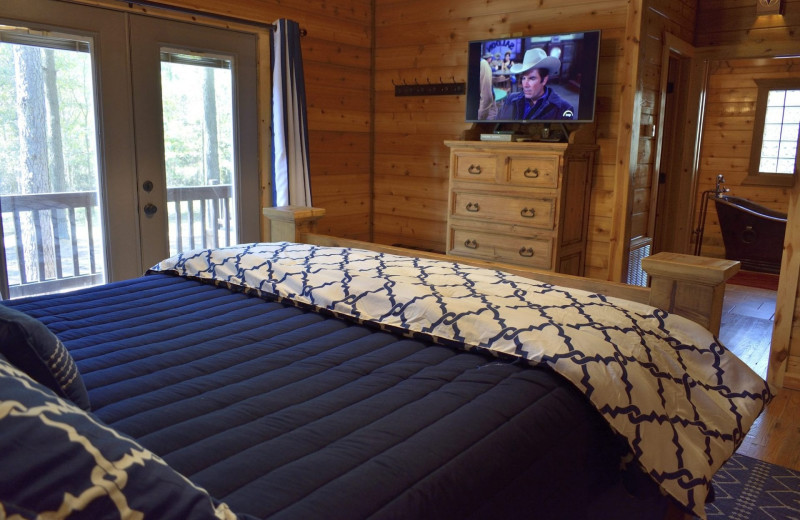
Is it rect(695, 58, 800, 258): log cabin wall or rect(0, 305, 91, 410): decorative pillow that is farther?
rect(695, 58, 800, 258): log cabin wall

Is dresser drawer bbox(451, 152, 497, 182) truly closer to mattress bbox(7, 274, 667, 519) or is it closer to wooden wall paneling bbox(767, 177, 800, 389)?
wooden wall paneling bbox(767, 177, 800, 389)

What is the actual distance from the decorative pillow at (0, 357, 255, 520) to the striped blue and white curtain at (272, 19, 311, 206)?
339 centimetres

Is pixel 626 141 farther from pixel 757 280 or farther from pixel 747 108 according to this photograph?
pixel 747 108

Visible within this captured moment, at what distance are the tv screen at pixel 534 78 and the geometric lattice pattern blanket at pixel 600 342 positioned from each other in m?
2.22


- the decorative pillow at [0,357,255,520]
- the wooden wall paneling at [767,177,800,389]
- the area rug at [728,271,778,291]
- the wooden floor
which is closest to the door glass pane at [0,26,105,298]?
the decorative pillow at [0,357,255,520]

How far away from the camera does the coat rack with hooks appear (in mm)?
4734

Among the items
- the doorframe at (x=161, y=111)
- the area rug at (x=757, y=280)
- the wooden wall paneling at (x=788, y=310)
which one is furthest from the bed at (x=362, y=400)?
the area rug at (x=757, y=280)

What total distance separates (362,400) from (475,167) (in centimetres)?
→ 305

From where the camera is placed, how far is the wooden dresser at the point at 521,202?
385 cm

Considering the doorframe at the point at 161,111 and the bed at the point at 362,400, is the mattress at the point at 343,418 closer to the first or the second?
the bed at the point at 362,400

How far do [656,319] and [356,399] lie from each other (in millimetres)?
929

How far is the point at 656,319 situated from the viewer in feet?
5.75

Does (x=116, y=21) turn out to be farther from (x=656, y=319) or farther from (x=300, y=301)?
(x=656, y=319)

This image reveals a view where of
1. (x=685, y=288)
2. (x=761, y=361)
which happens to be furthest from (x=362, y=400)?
(x=761, y=361)
